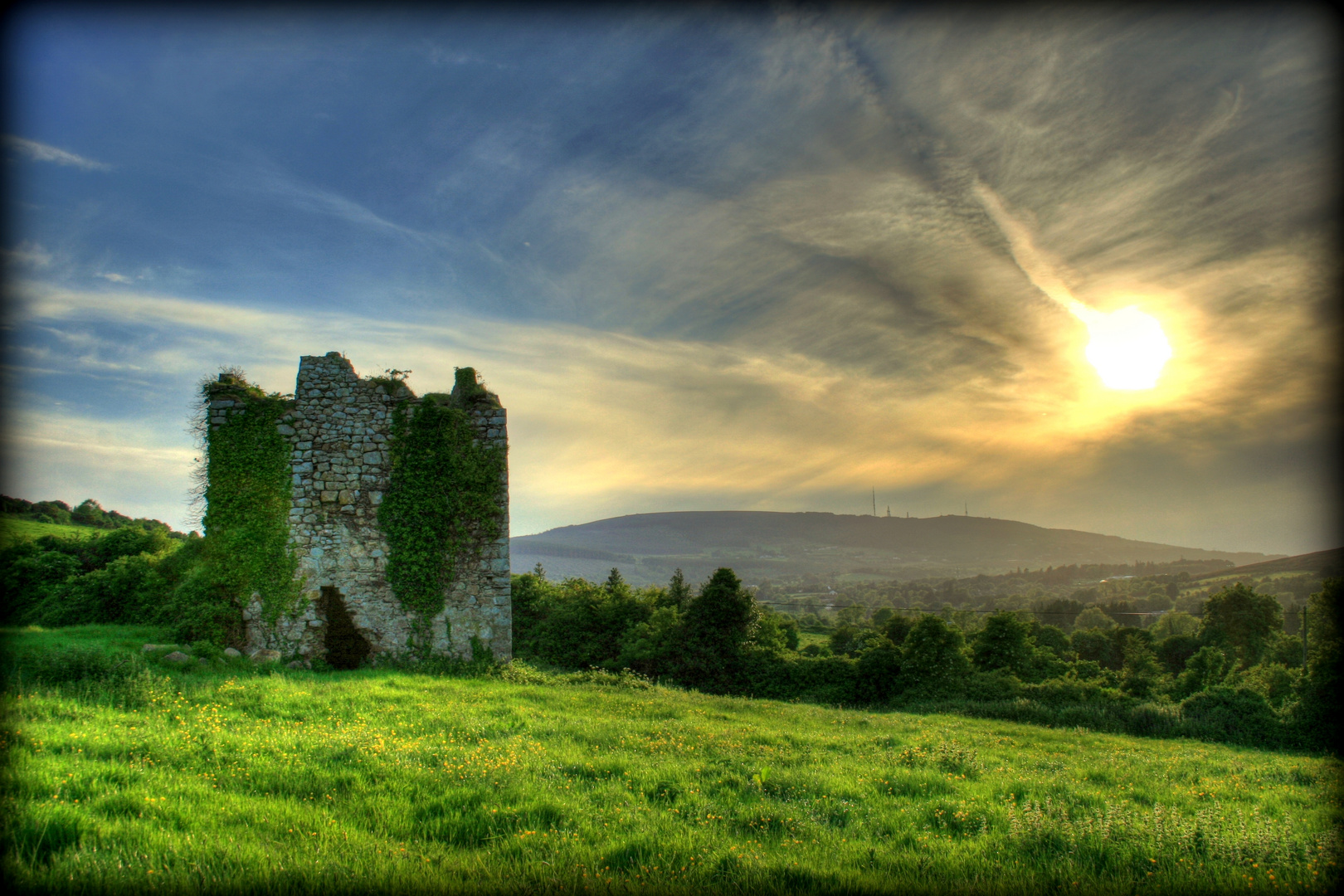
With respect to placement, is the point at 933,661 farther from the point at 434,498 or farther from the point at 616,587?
the point at 434,498

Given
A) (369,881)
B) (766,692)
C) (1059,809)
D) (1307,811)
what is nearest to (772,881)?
(369,881)

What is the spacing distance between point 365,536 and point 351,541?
36 cm

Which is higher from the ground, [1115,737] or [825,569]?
[1115,737]

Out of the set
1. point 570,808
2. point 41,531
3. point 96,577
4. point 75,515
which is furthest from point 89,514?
point 570,808

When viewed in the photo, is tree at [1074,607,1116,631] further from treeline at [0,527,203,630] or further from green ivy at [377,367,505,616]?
treeline at [0,527,203,630]

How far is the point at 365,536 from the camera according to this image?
640 inches

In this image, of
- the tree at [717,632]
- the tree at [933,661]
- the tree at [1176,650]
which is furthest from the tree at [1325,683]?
the tree at [717,632]

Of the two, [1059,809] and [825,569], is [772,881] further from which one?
[825,569]

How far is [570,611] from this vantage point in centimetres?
2319

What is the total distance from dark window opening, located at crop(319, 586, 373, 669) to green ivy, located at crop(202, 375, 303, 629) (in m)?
0.70

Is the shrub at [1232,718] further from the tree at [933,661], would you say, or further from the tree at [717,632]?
the tree at [717,632]

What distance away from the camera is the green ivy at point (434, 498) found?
16375mm

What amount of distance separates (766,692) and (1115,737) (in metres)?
10.4

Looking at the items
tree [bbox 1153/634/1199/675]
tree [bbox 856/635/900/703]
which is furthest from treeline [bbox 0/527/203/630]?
tree [bbox 1153/634/1199/675]
